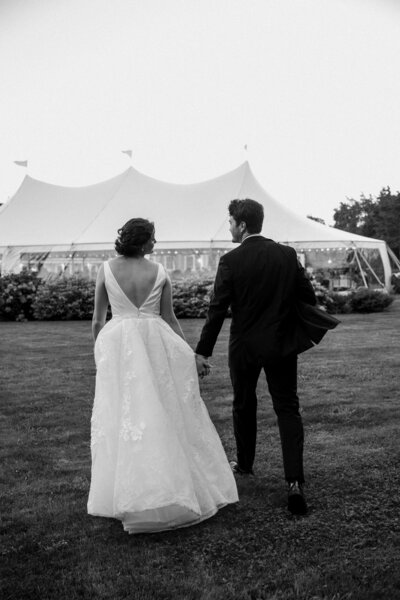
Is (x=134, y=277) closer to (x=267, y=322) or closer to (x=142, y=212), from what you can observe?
(x=267, y=322)

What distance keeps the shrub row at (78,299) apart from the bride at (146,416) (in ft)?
47.9

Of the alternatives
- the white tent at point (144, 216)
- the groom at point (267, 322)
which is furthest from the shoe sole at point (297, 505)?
the white tent at point (144, 216)

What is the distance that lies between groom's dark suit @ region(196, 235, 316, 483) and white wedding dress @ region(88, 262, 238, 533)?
0.32 m

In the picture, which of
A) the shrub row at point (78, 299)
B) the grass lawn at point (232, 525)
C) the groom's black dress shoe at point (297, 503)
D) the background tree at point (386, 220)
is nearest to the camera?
the grass lawn at point (232, 525)

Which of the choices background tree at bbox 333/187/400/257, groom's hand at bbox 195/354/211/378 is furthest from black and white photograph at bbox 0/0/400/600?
background tree at bbox 333/187/400/257

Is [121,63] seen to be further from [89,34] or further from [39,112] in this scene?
[39,112]

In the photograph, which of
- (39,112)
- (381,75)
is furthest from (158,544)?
(39,112)

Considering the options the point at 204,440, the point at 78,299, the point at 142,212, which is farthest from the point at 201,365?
the point at 142,212

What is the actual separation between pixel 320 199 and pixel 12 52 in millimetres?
74000

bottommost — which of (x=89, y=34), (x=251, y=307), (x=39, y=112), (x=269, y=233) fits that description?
(x=251, y=307)

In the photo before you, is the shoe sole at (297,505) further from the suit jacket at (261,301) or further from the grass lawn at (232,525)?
the suit jacket at (261,301)

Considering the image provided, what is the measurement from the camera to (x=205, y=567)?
2.98 metres

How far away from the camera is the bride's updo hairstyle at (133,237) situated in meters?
3.77

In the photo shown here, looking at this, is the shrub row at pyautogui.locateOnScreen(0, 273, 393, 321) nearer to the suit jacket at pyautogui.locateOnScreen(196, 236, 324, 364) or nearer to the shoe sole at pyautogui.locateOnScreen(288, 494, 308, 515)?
the suit jacket at pyautogui.locateOnScreen(196, 236, 324, 364)
